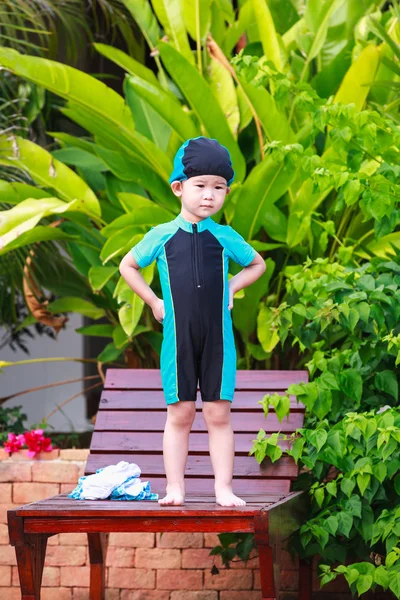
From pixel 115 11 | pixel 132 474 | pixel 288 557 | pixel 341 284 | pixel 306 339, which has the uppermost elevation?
pixel 115 11

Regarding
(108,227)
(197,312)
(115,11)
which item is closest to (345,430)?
(197,312)

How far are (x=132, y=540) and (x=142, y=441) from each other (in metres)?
0.68

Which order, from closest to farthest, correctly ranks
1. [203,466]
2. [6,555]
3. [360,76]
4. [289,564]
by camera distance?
[203,466] → [289,564] → [6,555] → [360,76]

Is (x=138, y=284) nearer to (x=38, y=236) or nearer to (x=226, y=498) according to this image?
(x=226, y=498)

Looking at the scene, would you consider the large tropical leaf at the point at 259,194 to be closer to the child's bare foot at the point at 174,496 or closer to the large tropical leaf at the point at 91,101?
the large tropical leaf at the point at 91,101

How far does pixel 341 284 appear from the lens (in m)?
3.21

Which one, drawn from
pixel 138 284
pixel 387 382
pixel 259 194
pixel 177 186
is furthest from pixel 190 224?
pixel 259 194

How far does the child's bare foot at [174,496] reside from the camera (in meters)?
2.95

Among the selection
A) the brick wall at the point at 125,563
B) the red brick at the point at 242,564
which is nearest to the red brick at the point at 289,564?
the brick wall at the point at 125,563

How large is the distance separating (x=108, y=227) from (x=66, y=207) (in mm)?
208

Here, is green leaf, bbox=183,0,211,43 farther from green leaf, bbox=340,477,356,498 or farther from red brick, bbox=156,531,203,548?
green leaf, bbox=340,477,356,498

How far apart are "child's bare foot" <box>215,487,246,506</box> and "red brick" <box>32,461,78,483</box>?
1.44 metres

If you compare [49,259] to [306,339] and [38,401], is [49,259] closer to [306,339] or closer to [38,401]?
[38,401]

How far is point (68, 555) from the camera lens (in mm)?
4285
